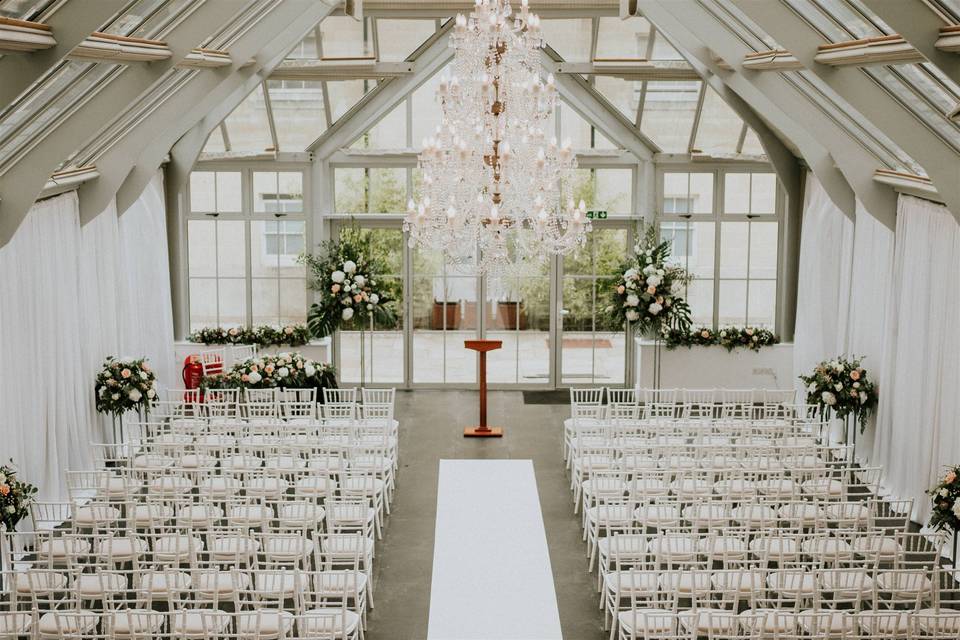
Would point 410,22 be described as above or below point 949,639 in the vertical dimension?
above

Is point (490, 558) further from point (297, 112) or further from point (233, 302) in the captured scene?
point (297, 112)

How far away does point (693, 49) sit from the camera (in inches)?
498

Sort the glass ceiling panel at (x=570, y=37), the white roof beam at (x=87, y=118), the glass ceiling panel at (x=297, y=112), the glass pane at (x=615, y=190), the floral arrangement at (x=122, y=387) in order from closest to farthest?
1. the white roof beam at (x=87, y=118)
2. the floral arrangement at (x=122, y=387)
3. the glass ceiling panel at (x=570, y=37)
4. the glass ceiling panel at (x=297, y=112)
5. the glass pane at (x=615, y=190)

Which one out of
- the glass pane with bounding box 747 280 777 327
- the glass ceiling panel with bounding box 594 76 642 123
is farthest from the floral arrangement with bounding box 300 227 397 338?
the glass pane with bounding box 747 280 777 327

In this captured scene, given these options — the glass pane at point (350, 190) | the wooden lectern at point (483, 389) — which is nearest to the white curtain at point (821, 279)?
the wooden lectern at point (483, 389)

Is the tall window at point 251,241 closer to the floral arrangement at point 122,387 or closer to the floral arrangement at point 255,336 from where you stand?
the floral arrangement at point 255,336

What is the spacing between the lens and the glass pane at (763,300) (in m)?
16.5

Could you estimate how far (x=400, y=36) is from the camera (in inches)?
597

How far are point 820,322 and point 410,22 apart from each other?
21.9 ft

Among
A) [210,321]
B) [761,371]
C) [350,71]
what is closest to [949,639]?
[761,371]

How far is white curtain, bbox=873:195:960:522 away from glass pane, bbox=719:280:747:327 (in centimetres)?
462

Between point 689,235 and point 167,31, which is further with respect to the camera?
point 689,235

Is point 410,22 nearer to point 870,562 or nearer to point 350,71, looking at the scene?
point 350,71

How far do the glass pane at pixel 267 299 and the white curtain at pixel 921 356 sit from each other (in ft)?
28.5
